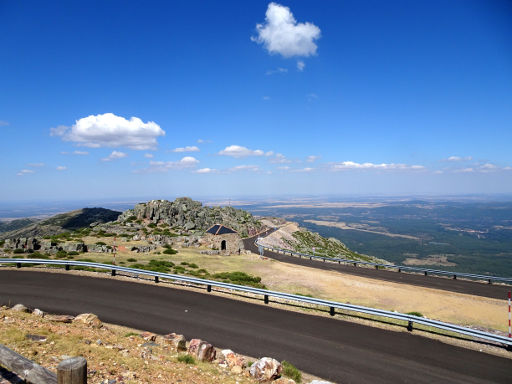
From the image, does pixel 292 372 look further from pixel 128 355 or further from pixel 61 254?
pixel 61 254

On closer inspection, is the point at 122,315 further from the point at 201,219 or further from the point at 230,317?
the point at 201,219

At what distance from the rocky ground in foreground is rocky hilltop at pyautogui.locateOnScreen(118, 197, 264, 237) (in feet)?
178

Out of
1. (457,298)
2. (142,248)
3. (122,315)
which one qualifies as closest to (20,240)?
(142,248)

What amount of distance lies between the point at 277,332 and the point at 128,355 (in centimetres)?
677

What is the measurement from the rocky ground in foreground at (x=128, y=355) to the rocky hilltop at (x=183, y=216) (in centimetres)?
5420

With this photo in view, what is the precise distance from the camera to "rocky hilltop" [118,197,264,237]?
64938 mm

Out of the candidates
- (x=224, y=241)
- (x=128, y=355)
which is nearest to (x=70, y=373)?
(x=128, y=355)

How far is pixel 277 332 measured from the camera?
12.8 m

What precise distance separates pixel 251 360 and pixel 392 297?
19.9m

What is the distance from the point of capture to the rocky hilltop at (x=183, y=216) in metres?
64.9

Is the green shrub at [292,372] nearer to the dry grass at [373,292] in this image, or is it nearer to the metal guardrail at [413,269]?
the dry grass at [373,292]

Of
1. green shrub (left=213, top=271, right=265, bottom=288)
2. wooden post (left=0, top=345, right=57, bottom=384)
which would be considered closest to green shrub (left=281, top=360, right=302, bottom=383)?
wooden post (left=0, top=345, right=57, bottom=384)

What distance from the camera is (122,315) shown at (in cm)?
1367

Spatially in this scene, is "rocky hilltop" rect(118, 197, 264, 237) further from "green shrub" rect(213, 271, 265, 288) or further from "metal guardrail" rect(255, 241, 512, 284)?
"green shrub" rect(213, 271, 265, 288)
